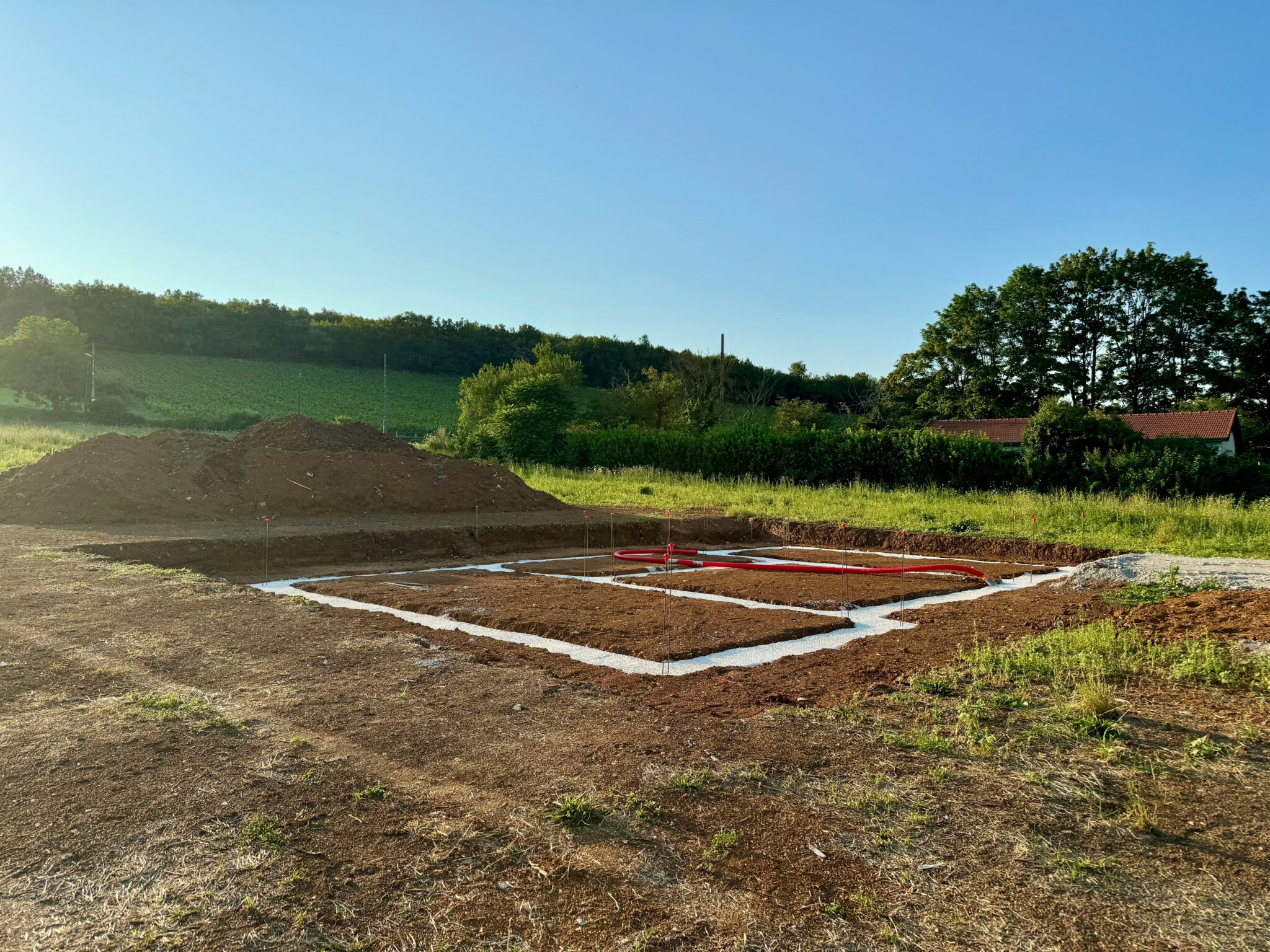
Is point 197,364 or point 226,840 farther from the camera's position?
point 197,364

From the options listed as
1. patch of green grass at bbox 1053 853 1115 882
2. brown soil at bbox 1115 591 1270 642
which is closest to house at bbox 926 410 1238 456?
brown soil at bbox 1115 591 1270 642

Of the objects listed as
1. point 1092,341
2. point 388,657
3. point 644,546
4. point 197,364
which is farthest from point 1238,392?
point 197,364

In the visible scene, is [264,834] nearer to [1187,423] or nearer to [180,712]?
[180,712]

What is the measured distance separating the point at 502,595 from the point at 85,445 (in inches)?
496

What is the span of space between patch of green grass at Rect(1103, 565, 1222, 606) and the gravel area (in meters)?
0.18

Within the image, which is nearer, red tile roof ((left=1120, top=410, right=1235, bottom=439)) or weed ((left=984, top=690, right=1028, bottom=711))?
weed ((left=984, top=690, right=1028, bottom=711))

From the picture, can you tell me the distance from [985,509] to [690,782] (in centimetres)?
1456

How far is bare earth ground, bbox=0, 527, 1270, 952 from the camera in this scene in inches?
101

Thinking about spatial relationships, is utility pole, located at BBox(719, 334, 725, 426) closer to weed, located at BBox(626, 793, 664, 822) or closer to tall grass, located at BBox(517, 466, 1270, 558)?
tall grass, located at BBox(517, 466, 1270, 558)

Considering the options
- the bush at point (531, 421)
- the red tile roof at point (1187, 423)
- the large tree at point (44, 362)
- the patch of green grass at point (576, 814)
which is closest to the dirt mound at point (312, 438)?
the bush at point (531, 421)

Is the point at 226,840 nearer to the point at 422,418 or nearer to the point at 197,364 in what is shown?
the point at 422,418

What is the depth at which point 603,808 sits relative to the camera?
332 cm

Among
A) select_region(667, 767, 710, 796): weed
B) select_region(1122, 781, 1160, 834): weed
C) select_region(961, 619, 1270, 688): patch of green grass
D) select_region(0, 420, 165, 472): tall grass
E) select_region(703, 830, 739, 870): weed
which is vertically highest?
select_region(0, 420, 165, 472): tall grass

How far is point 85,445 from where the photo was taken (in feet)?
53.7
